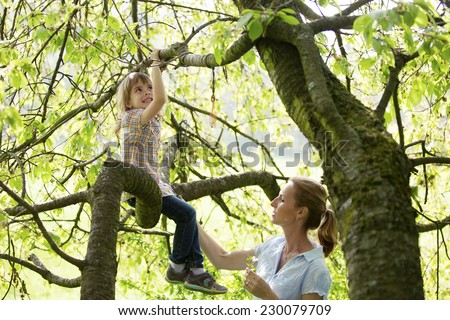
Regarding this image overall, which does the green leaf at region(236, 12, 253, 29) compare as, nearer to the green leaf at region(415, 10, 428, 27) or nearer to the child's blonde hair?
the green leaf at region(415, 10, 428, 27)

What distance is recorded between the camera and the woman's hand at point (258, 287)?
2625 millimetres

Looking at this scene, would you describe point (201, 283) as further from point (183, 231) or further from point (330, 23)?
point (330, 23)

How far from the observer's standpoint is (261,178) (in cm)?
464

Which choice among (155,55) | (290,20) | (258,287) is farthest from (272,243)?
(290,20)

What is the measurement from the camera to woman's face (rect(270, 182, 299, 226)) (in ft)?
10.1

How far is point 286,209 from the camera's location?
308cm

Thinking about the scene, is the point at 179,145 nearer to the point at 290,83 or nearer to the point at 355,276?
the point at 290,83

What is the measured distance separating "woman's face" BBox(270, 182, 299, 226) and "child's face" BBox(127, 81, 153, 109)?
1.11m

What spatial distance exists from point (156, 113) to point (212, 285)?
3.32ft

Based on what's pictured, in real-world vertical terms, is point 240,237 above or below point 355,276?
above

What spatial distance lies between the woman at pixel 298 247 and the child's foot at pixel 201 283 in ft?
1.05

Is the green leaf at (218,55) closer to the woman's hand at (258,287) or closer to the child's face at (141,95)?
the woman's hand at (258,287)

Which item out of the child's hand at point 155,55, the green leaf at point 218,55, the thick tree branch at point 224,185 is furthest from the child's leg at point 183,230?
the green leaf at point 218,55
